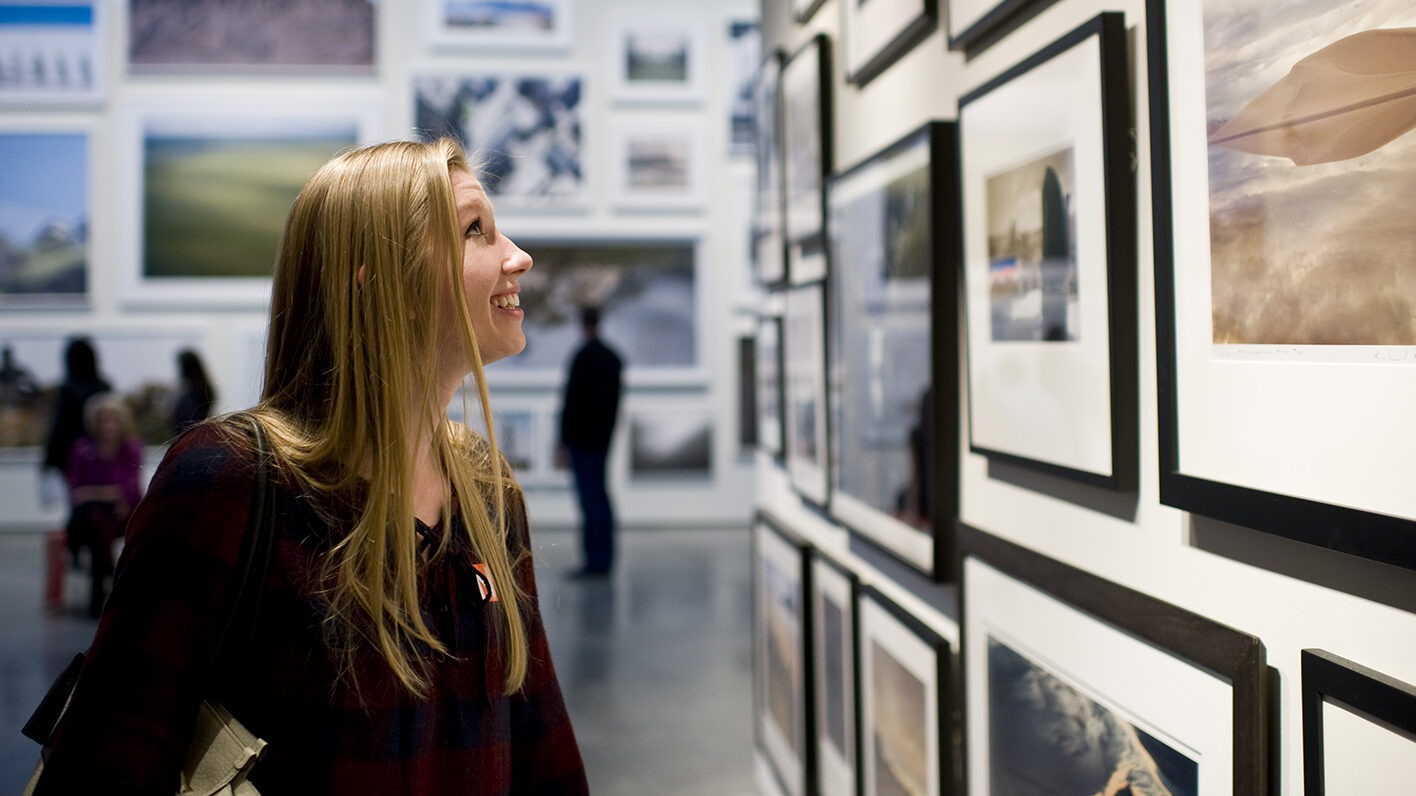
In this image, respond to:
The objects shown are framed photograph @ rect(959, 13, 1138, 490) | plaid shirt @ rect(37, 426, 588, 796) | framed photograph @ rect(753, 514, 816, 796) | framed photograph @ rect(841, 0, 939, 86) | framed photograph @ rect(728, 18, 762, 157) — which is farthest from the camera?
framed photograph @ rect(728, 18, 762, 157)

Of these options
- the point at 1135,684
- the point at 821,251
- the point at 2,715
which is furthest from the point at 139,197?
the point at 1135,684

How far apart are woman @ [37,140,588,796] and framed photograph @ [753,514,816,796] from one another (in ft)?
6.92

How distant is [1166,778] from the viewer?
153cm

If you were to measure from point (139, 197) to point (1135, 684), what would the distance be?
477 inches

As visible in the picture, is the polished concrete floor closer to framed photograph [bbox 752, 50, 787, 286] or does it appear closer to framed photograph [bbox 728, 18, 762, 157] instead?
framed photograph [bbox 752, 50, 787, 286]

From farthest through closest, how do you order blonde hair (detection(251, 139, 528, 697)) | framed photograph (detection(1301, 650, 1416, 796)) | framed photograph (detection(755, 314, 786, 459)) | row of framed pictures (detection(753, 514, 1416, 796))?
1. framed photograph (detection(755, 314, 786, 459))
2. blonde hair (detection(251, 139, 528, 697))
3. row of framed pictures (detection(753, 514, 1416, 796))
4. framed photograph (detection(1301, 650, 1416, 796))

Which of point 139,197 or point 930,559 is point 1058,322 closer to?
point 930,559

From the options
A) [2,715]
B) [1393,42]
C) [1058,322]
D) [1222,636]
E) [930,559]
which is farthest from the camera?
[2,715]

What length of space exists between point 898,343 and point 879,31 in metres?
0.81

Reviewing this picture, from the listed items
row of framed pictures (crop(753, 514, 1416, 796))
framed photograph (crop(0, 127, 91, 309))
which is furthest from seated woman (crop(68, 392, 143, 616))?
row of framed pictures (crop(753, 514, 1416, 796))

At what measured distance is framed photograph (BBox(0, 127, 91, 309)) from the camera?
38.3 feet

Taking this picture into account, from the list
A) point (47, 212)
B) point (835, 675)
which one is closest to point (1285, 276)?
point (835, 675)

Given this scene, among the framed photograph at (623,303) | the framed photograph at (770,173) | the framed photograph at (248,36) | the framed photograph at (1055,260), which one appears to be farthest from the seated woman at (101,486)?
the framed photograph at (1055,260)

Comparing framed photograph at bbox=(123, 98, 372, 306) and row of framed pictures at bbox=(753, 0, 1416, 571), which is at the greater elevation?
framed photograph at bbox=(123, 98, 372, 306)
